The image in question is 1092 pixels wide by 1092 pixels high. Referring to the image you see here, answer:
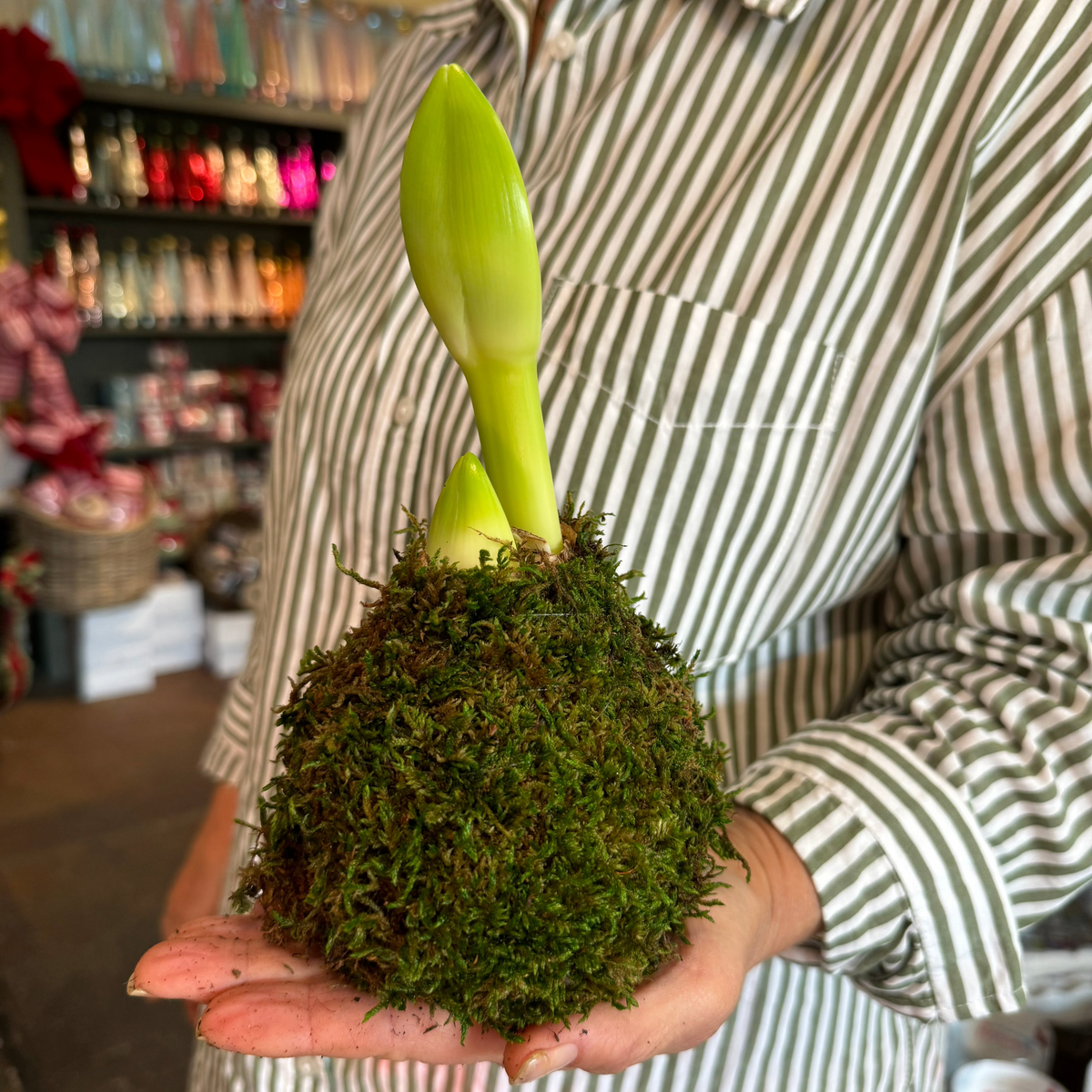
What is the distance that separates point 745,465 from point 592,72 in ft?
0.97

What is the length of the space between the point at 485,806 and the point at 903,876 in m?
0.27

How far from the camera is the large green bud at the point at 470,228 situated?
0.29 m

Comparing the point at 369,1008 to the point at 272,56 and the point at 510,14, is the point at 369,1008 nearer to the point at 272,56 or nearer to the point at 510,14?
the point at 510,14

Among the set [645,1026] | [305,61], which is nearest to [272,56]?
[305,61]

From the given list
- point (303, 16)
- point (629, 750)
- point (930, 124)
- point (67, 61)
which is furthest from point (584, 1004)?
point (303, 16)

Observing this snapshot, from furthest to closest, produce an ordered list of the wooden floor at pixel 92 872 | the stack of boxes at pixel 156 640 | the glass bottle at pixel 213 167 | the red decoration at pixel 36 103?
the glass bottle at pixel 213 167 < the stack of boxes at pixel 156 640 < the red decoration at pixel 36 103 < the wooden floor at pixel 92 872

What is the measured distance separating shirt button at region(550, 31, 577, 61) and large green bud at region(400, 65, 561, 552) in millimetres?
353

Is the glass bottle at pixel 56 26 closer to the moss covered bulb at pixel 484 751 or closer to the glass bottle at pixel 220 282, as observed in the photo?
the glass bottle at pixel 220 282

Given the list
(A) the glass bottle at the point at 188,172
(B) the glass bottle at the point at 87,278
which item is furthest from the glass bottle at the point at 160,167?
(B) the glass bottle at the point at 87,278

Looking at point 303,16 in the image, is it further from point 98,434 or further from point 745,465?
point 745,465

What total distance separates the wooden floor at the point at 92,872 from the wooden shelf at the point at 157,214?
146cm

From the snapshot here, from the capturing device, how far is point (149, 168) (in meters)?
2.94

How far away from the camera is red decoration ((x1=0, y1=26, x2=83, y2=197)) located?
8.13ft

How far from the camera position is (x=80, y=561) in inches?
101
